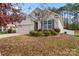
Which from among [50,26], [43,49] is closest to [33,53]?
[43,49]

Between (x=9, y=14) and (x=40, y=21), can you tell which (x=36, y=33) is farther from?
(x=9, y=14)

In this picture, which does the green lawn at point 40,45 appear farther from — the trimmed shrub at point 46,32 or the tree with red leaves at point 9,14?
the tree with red leaves at point 9,14

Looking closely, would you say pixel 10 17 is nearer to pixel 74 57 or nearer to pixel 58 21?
pixel 58 21

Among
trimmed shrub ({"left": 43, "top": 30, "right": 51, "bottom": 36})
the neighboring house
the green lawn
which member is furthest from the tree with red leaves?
trimmed shrub ({"left": 43, "top": 30, "right": 51, "bottom": 36})

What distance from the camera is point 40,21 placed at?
3.37 m

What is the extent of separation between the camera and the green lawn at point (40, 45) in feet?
10.9

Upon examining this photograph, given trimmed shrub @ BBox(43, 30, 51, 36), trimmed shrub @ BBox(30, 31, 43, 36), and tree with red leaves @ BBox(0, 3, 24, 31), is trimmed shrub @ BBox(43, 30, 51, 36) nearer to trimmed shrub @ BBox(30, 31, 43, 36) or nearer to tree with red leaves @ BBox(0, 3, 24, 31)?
trimmed shrub @ BBox(30, 31, 43, 36)

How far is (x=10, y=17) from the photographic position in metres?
3.40

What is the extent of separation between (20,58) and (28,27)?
37cm

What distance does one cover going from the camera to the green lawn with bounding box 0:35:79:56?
3326mm

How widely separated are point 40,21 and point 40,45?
11.1 inches

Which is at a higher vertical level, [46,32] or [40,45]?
[46,32]

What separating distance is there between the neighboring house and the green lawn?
108 mm

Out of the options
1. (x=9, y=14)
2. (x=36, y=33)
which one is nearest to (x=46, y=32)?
(x=36, y=33)
